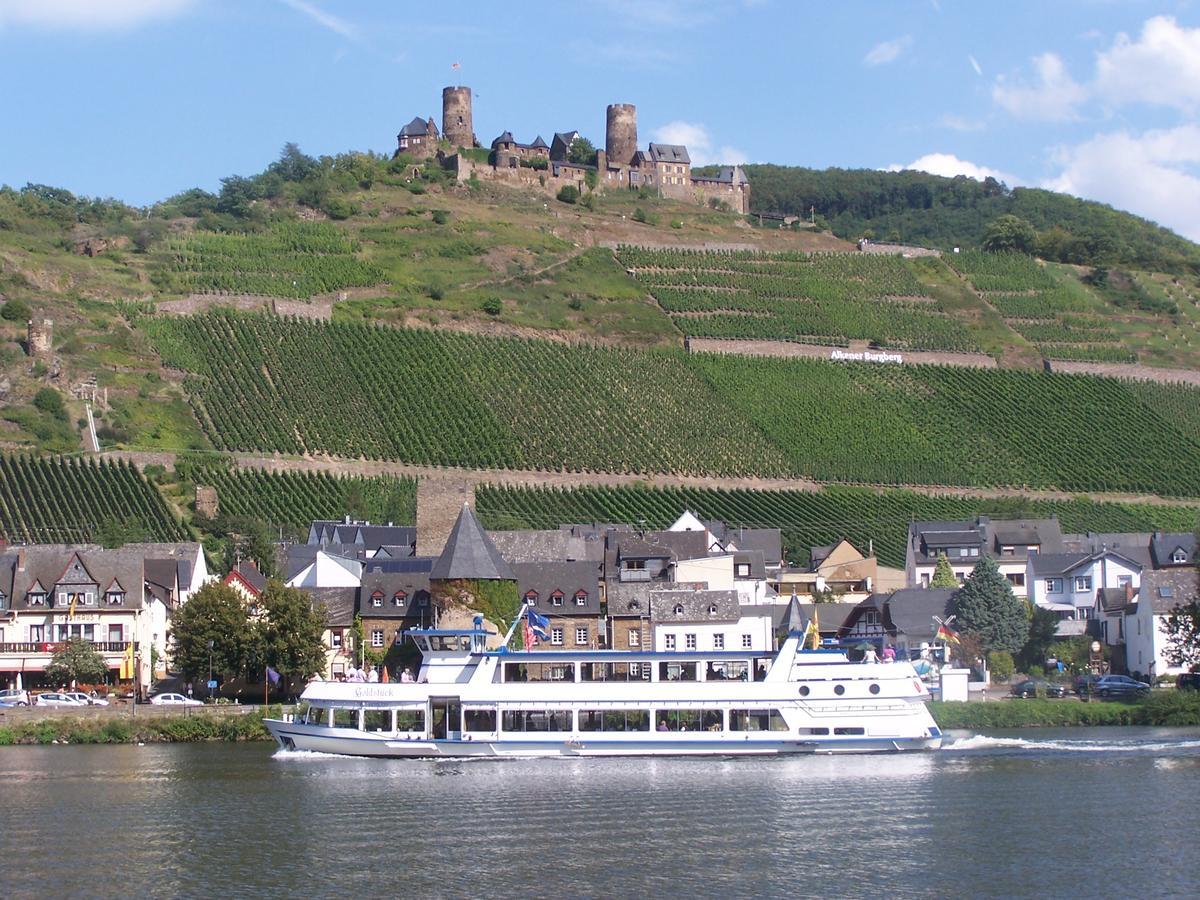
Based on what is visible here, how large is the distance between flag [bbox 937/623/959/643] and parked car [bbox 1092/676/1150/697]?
589cm

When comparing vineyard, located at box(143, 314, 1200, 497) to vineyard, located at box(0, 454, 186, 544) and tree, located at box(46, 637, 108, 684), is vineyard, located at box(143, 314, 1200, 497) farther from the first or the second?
tree, located at box(46, 637, 108, 684)

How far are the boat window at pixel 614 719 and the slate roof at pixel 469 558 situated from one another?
13175 mm

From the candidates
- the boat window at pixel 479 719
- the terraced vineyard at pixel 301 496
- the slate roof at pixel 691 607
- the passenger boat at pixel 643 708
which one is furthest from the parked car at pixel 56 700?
the terraced vineyard at pixel 301 496

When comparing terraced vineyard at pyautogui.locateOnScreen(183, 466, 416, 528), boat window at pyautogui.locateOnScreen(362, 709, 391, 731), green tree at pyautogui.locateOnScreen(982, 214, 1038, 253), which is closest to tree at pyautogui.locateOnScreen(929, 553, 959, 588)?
terraced vineyard at pyautogui.locateOnScreen(183, 466, 416, 528)

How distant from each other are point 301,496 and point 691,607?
37.7 metres

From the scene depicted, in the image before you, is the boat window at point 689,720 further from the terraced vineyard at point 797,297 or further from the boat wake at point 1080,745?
the terraced vineyard at point 797,297

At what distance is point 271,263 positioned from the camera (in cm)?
15088

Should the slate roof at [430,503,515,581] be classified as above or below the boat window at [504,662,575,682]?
above

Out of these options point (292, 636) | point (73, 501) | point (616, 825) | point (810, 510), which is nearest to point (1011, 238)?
point (810, 510)

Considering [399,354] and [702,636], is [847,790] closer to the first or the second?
[702,636]

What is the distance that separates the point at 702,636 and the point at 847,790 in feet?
82.4

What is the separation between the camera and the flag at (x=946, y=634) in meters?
70.9

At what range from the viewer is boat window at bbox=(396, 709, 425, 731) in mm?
52781

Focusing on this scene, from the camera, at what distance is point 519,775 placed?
48688 mm
